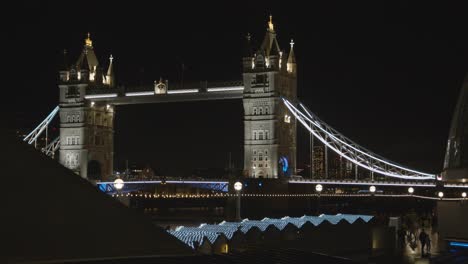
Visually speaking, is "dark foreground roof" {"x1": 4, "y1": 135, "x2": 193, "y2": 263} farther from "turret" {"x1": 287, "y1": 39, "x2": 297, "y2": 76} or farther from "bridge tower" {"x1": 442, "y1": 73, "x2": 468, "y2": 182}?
"turret" {"x1": 287, "y1": 39, "x2": 297, "y2": 76}

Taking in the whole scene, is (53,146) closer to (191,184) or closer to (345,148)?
(191,184)

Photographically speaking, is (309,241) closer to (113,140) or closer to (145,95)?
(145,95)

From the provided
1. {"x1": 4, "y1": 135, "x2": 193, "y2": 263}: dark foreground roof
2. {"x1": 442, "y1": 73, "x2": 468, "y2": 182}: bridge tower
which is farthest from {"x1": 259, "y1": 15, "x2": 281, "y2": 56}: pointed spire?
{"x1": 4, "y1": 135, "x2": 193, "y2": 263}: dark foreground roof

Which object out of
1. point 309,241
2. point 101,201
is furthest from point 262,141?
point 101,201

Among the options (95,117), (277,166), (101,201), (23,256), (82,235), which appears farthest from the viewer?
(95,117)

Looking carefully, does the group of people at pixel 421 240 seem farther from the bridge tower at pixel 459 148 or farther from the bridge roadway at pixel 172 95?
the bridge roadway at pixel 172 95

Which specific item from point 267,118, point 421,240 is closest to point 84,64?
point 267,118

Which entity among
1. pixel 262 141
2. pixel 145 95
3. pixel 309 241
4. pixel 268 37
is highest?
pixel 268 37
